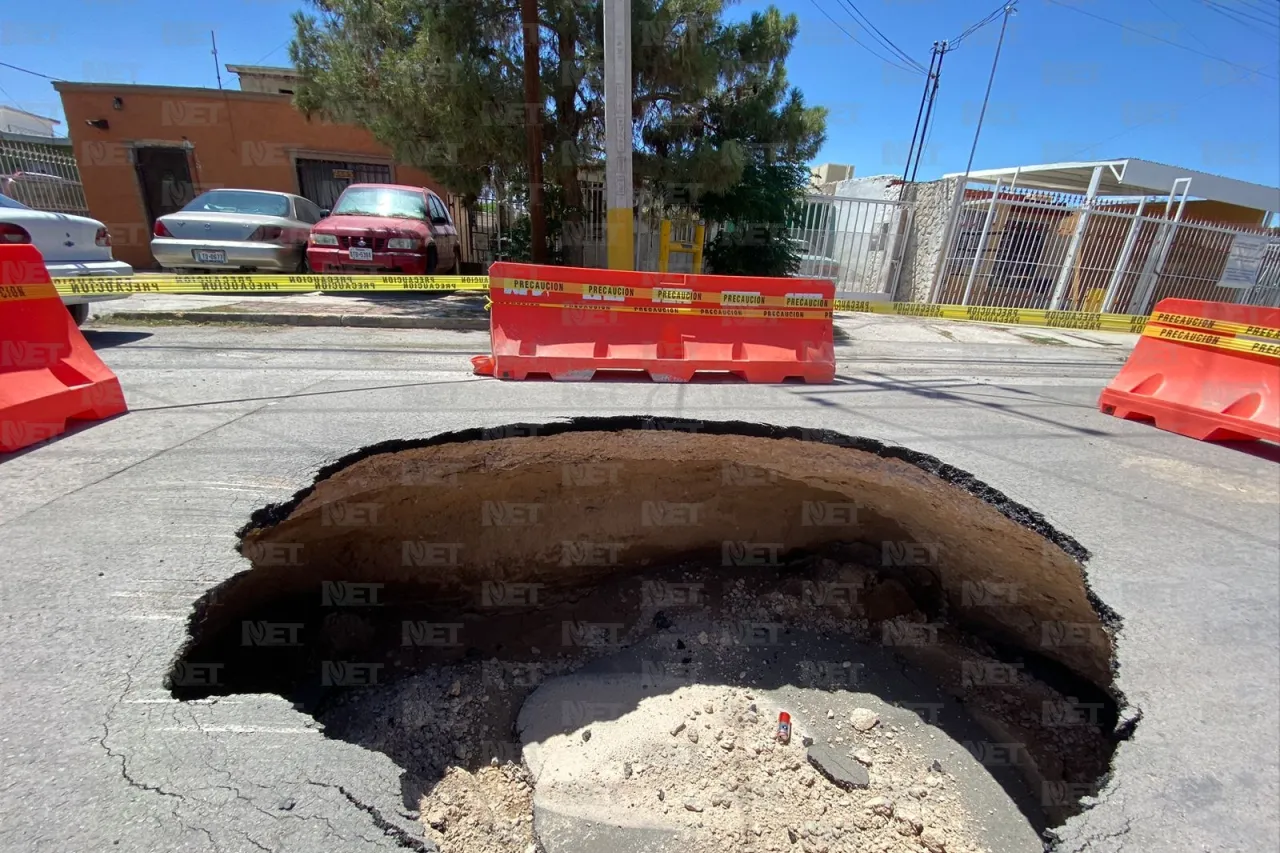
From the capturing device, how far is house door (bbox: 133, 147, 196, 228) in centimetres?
1352

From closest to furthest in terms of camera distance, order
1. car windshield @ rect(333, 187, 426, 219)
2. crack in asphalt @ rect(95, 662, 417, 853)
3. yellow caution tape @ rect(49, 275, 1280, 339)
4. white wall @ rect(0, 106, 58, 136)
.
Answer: crack in asphalt @ rect(95, 662, 417, 853) < yellow caution tape @ rect(49, 275, 1280, 339) < car windshield @ rect(333, 187, 426, 219) < white wall @ rect(0, 106, 58, 136)

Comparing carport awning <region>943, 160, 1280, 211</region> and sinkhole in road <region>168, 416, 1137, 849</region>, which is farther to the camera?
carport awning <region>943, 160, 1280, 211</region>

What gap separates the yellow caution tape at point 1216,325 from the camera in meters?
4.41

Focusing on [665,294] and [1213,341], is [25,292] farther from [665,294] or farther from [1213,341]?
[1213,341]

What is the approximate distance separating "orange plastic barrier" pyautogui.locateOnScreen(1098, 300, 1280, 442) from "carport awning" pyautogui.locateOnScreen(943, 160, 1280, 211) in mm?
8530

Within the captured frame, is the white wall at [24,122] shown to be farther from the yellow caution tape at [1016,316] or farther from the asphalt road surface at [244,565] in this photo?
the yellow caution tape at [1016,316]

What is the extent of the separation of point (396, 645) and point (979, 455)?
415 cm

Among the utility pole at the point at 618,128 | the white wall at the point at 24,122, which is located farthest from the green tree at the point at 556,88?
the white wall at the point at 24,122

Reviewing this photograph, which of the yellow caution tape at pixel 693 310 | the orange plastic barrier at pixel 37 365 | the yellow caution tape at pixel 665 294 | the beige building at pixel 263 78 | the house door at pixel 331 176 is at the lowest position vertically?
the orange plastic barrier at pixel 37 365

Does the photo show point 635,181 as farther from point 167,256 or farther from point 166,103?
point 166,103

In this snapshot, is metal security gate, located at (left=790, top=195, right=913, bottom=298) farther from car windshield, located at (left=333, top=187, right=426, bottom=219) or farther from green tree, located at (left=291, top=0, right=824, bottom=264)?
car windshield, located at (left=333, top=187, right=426, bottom=219)

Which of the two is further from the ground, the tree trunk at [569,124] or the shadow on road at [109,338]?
the tree trunk at [569,124]

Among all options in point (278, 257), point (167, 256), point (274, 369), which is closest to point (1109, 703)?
point (274, 369)

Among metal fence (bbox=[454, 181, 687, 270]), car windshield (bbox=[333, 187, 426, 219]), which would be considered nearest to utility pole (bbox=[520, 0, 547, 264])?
metal fence (bbox=[454, 181, 687, 270])
